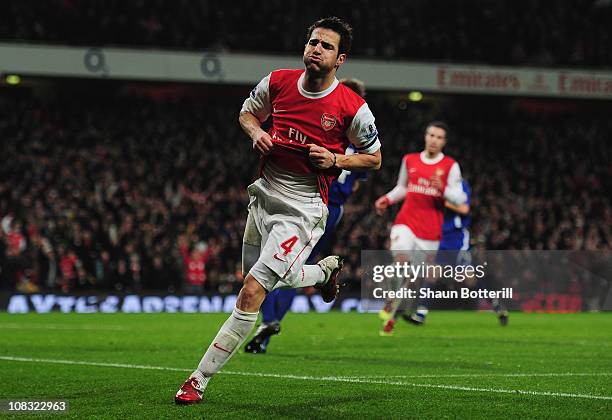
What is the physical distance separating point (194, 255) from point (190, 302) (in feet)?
3.75

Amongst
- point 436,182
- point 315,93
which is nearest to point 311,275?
point 315,93

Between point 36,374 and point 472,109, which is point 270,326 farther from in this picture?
point 472,109

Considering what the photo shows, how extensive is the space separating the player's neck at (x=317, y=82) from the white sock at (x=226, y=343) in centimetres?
153

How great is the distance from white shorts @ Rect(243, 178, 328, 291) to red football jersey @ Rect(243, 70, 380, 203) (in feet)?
0.58

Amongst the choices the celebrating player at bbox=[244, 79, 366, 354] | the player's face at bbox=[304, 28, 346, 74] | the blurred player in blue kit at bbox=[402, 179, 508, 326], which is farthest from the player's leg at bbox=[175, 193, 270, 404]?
the blurred player in blue kit at bbox=[402, 179, 508, 326]

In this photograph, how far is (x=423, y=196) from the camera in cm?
1395

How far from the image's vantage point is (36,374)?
802cm

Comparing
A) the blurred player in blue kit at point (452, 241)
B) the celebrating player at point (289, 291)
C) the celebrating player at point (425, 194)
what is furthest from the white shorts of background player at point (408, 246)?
the celebrating player at point (289, 291)

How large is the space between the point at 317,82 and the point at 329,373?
8.33ft

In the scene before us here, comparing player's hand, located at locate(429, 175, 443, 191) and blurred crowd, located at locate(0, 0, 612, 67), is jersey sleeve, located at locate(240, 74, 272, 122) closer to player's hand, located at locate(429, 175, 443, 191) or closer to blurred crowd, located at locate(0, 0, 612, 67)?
player's hand, located at locate(429, 175, 443, 191)

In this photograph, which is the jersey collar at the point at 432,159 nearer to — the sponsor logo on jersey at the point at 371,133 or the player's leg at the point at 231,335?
the sponsor logo on jersey at the point at 371,133

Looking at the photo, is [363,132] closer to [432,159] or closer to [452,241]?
[432,159]

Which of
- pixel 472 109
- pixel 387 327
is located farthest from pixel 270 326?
pixel 472 109

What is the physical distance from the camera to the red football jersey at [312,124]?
6.89m
